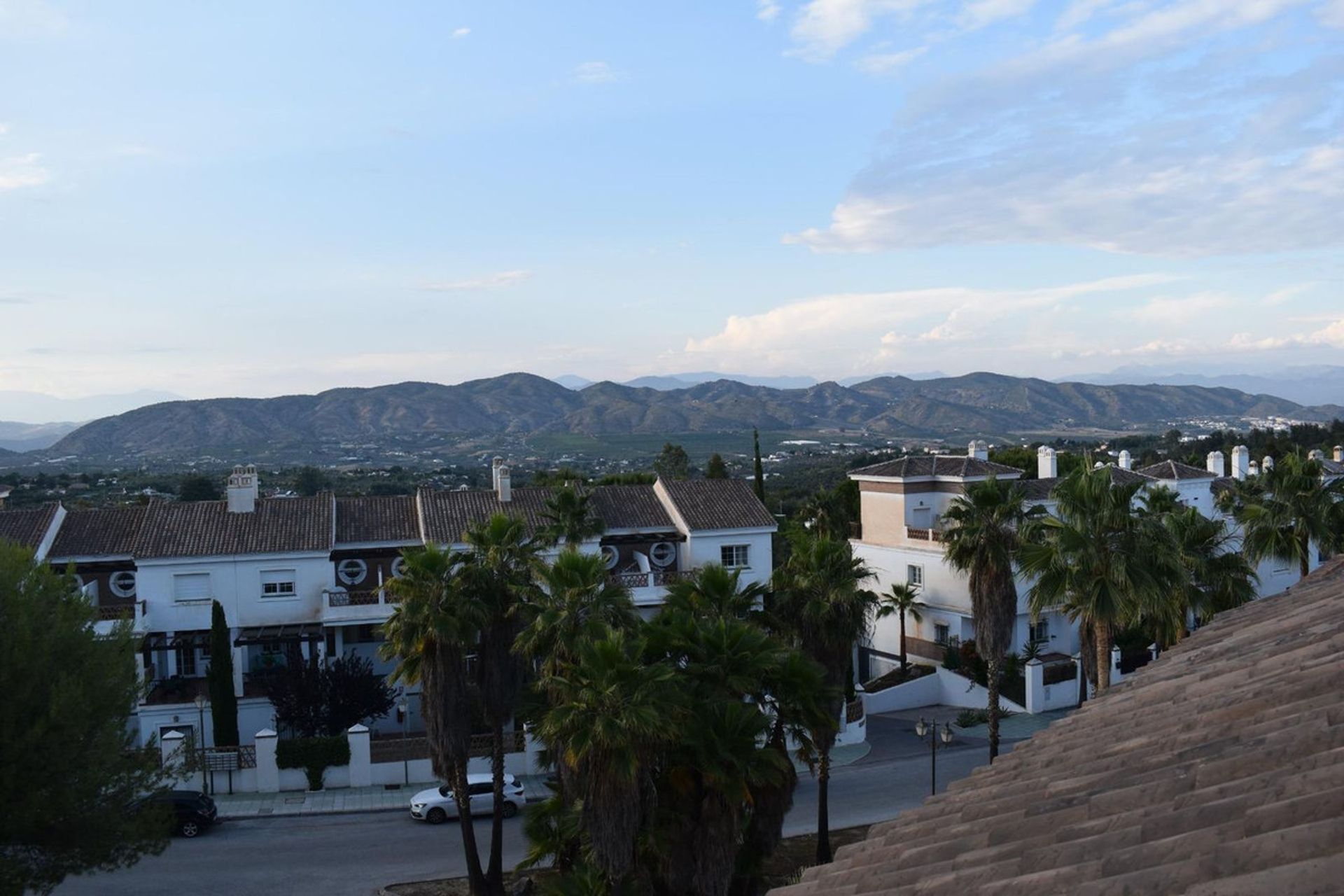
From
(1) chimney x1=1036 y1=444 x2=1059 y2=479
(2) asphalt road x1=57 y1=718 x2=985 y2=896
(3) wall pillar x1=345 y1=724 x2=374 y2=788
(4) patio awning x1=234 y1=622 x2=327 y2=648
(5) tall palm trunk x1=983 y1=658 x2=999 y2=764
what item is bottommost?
(2) asphalt road x1=57 y1=718 x2=985 y2=896

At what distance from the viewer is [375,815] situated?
29.2 metres

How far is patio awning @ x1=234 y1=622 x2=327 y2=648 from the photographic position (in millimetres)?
33969

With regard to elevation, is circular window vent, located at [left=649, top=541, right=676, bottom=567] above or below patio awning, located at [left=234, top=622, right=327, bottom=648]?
above

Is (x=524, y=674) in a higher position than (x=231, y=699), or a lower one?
higher

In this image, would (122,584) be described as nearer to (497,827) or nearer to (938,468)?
(497,827)

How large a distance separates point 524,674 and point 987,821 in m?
18.7

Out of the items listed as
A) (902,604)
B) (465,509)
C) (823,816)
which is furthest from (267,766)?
(902,604)

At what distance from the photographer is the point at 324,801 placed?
30.0m

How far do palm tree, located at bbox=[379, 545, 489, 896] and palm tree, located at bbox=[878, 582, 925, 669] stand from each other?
22.8 m

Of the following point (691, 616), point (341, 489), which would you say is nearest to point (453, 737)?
point (691, 616)

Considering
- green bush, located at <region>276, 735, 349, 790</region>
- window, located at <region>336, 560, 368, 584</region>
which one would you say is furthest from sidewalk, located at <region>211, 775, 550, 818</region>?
window, located at <region>336, 560, 368, 584</region>

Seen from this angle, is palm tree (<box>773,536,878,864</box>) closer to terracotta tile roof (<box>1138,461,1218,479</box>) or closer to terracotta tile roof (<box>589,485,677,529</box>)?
terracotta tile roof (<box>589,485,677,529</box>)

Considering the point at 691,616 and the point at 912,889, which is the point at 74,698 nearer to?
the point at 691,616

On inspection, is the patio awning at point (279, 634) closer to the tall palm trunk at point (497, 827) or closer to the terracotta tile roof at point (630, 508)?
the terracotta tile roof at point (630, 508)
